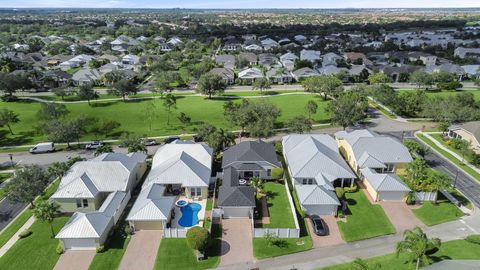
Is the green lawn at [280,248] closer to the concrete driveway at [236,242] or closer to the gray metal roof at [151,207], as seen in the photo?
the concrete driveway at [236,242]

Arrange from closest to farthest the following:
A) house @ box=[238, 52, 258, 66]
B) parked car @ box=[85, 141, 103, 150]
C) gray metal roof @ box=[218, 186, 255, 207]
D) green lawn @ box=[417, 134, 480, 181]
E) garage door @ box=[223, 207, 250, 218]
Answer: gray metal roof @ box=[218, 186, 255, 207]
garage door @ box=[223, 207, 250, 218]
green lawn @ box=[417, 134, 480, 181]
parked car @ box=[85, 141, 103, 150]
house @ box=[238, 52, 258, 66]

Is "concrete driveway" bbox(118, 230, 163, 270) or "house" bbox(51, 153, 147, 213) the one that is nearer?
"concrete driveway" bbox(118, 230, 163, 270)

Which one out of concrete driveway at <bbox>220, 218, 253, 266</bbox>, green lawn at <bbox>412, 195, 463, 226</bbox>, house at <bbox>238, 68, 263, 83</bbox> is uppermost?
house at <bbox>238, 68, 263, 83</bbox>

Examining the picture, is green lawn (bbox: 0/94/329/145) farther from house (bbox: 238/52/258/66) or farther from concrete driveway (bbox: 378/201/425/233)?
house (bbox: 238/52/258/66)

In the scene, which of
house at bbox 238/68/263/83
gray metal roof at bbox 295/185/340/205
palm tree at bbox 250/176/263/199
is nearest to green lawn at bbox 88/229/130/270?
palm tree at bbox 250/176/263/199

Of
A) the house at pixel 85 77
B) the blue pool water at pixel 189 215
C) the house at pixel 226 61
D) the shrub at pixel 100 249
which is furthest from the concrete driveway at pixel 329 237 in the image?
the house at pixel 226 61

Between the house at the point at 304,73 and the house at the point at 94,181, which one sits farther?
the house at the point at 304,73

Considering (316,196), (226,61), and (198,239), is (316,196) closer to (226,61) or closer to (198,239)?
(198,239)
